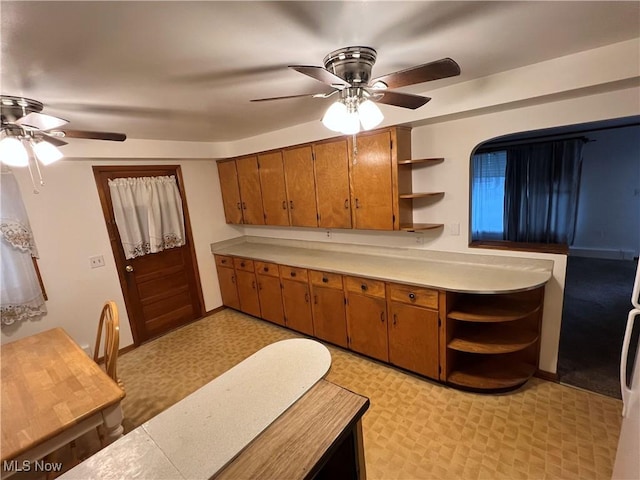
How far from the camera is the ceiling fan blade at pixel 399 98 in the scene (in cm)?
138

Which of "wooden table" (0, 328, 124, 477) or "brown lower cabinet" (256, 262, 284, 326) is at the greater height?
"wooden table" (0, 328, 124, 477)

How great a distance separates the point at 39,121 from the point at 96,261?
6.60 feet

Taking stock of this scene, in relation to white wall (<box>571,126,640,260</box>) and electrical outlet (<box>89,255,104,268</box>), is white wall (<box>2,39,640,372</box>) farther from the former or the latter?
white wall (<box>571,126,640,260</box>)

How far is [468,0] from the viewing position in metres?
1.07

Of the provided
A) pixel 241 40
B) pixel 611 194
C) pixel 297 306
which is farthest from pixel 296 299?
pixel 611 194

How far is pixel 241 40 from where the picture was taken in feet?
4.07

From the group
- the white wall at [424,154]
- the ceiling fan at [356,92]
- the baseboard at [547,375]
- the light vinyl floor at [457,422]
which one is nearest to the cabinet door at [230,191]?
the white wall at [424,154]

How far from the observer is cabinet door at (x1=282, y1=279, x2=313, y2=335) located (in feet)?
10.2

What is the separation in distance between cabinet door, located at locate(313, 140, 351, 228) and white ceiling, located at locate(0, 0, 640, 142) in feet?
2.92

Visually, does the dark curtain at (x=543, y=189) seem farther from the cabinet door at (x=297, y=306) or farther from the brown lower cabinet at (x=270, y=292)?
the brown lower cabinet at (x=270, y=292)

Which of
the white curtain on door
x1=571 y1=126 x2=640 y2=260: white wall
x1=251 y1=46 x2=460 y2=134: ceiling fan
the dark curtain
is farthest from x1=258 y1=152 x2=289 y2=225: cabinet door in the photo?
x1=571 y1=126 x2=640 y2=260: white wall

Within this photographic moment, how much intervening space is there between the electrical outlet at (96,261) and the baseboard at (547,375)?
4250 millimetres

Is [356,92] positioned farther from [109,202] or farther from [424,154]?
[109,202]

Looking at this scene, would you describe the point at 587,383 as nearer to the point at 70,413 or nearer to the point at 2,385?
the point at 70,413
